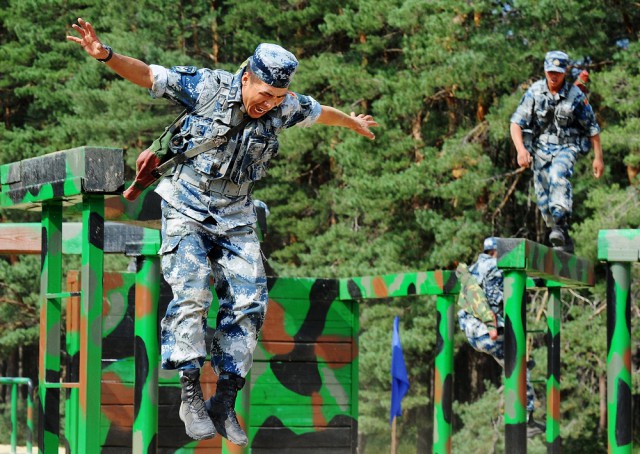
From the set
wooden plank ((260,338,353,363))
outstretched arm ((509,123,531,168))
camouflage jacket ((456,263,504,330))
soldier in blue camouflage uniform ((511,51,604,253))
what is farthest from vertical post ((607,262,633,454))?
wooden plank ((260,338,353,363))

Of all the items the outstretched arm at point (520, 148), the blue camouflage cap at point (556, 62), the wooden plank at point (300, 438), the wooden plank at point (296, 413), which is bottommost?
the wooden plank at point (300, 438)

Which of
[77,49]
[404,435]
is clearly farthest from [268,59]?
[77,49]

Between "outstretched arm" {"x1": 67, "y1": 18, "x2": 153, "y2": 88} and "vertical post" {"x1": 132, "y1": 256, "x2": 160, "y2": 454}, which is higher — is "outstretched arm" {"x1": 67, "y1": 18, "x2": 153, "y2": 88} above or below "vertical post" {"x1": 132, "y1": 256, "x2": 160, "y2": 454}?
above

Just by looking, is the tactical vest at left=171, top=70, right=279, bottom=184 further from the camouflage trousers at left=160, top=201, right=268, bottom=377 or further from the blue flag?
the blue flag

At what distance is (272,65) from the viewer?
202 inches

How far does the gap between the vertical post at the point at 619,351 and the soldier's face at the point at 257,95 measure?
10.8 feet

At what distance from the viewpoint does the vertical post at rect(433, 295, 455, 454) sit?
9.98m

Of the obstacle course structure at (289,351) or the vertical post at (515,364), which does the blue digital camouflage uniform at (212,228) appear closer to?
the obstacle course structure at (289,351)

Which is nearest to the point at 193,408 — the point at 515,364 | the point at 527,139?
the point at 515,364

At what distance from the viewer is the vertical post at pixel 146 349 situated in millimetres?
6988

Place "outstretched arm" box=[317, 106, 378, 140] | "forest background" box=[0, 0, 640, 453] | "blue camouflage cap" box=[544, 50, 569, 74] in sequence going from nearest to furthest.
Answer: "outstretched arm" box=[317, 106, 378, 140], "blue camouflage cap" box=[544, 50, 569, 74], "forest background" box=[0, 0, 640, 453]

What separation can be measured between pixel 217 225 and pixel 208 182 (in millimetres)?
173

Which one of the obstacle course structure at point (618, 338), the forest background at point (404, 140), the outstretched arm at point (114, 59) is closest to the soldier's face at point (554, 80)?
the obstacle course structure at point (618, 338)

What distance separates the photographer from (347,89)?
25.0m
